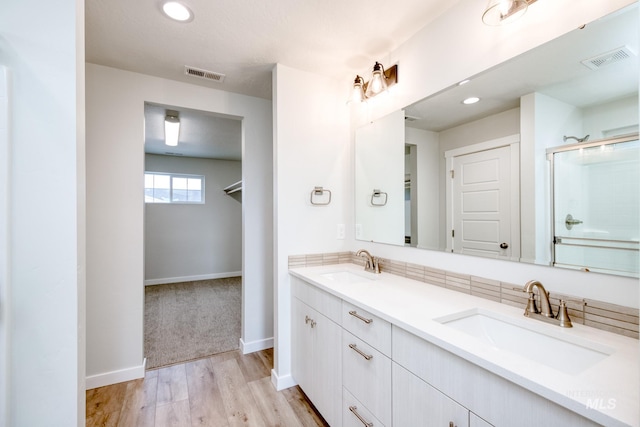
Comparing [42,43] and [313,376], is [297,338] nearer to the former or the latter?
[313,376]

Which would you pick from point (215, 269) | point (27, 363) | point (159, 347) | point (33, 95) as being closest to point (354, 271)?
point (27, 363)

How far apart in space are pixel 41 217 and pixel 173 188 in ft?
16.2

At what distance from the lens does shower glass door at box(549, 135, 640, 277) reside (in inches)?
37.0

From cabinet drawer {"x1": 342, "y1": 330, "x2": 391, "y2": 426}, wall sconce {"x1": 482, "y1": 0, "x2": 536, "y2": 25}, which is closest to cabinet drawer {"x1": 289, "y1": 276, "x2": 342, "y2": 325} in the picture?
cabinet drawer {"x1": 342, "y1": 330, "x2": 391, "y2": 426}

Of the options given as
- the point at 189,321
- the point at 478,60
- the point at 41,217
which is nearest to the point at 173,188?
the point at 189,321

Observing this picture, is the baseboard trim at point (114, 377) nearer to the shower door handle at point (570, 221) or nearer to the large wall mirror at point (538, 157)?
the large wall mirror at point (538, 157)

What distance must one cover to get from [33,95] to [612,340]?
213 cm

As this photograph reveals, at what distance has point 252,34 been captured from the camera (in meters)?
1.76

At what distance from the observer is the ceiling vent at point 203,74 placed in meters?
2.18

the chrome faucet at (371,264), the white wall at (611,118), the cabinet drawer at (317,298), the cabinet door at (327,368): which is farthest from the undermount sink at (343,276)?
the white wall at (611,118)

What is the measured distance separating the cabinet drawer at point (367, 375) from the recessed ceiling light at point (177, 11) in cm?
199

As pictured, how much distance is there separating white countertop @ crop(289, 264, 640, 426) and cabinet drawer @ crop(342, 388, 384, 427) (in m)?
0.48

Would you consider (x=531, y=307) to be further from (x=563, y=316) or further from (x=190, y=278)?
(x=190, y=278)

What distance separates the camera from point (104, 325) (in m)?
2.13
